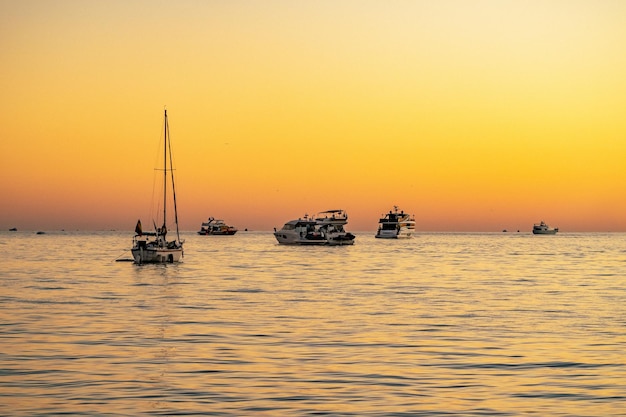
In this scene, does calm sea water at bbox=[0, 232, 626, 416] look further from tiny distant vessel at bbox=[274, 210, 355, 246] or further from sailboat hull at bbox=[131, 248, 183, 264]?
tiny distant vessel at bbox=[274, 210, 355, 246]

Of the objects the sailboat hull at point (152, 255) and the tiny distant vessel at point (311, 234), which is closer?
the sailboat hull at point (152, 255)

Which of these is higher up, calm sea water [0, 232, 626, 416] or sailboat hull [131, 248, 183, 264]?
sailboat hull [131, 248, 183, 264]

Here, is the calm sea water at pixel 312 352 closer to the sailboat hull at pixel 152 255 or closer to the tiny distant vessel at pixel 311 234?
the sailboat hull at pixel 152 255

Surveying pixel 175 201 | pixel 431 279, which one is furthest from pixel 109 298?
pixel 175 201

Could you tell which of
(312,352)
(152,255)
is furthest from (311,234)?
(312,352)

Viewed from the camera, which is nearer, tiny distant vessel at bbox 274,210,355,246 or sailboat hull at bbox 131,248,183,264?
sailboat hull at bbox 131,248,183,264

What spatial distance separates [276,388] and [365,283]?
153 ft

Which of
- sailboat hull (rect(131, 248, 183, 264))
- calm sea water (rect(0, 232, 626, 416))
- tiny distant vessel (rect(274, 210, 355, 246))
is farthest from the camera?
tiny distant vessel (rect(274, 210, 355, 246))

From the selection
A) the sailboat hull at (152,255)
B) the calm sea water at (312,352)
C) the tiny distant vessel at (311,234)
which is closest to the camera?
the calm sea water at (312,352)

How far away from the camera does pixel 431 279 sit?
74625 millimetres

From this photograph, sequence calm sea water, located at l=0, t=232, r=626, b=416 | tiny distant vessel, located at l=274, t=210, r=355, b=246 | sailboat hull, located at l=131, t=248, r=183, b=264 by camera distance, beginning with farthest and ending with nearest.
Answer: tiny distant vessel, located at l=274, t=210, r=355, b=246 < sailboat hull, located at l=131, t=248, r=183, b=264 < calm sea water, located at l=0, t=232, r=626, b=416

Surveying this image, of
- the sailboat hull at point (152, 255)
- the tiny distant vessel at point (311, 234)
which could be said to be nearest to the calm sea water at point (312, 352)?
the sailboat hull at point (152, 255)

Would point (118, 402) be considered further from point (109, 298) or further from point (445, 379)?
point (109, 298)

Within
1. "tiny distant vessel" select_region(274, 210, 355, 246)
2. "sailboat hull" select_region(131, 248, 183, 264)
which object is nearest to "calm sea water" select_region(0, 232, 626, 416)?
Result: "sailboat hull" select_region(131, 248, 183, 264)
